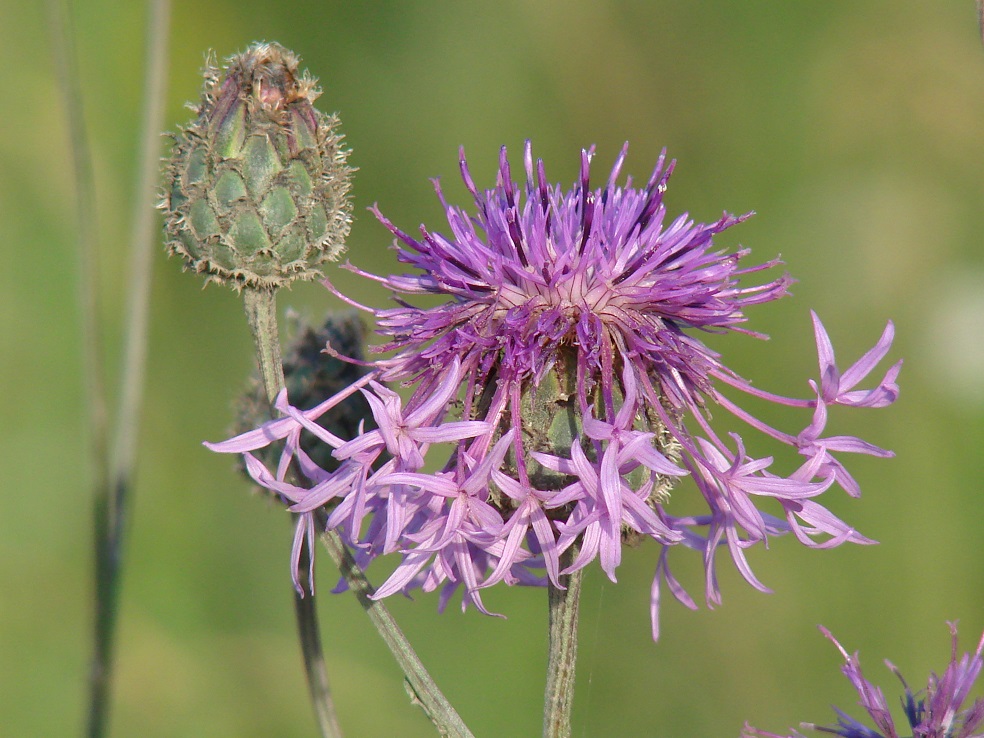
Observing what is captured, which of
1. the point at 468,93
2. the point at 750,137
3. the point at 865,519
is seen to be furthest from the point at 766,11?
the point at 865,519

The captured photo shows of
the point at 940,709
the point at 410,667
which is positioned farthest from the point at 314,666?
the point at 940,709

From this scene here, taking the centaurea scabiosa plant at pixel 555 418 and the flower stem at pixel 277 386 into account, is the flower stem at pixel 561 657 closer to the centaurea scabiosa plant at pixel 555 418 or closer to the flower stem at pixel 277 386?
the centaurea scabiosa plant at pixel 555 418

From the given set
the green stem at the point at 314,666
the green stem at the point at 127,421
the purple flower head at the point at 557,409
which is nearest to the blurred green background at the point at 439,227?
the green stem at the point at 127,421

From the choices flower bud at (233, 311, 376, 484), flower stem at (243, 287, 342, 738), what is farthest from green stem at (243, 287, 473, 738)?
flower bud at (233, 311, 376, 484)

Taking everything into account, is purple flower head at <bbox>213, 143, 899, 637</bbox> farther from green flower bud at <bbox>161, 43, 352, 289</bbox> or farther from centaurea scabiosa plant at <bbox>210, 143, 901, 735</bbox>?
green flower bud at <bbox>161, 43, 352, 289</bbox>

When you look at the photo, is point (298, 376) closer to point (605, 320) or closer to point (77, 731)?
point (605, 320)
